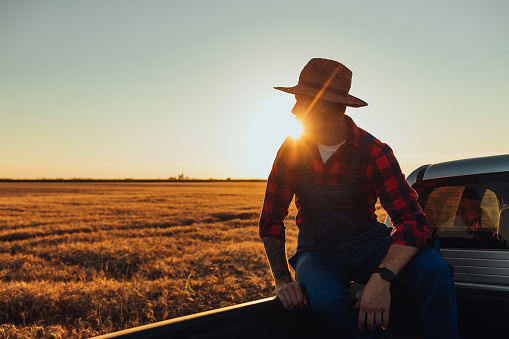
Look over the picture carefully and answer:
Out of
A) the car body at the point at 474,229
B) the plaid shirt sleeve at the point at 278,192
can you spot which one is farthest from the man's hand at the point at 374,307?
the plaid shirt sleeve at the point at 278,192

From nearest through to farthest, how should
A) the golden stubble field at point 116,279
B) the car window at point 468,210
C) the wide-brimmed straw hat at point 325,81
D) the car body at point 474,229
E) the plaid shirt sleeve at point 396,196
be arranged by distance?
the plaid shirt sleeve at point 396,196
the car body at point 474,229
the wide-brimmed straw hat at point 325,81
the car window at point 468,210
the golden stubble field at point 116,279

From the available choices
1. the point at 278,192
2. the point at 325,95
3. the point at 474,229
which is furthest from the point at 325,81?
the point at 474,229

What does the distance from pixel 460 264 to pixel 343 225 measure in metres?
0.79

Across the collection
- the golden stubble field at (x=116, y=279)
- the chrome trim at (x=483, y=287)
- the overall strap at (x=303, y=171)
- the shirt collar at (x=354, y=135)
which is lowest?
the golden stubble field at (x=116, y=279)

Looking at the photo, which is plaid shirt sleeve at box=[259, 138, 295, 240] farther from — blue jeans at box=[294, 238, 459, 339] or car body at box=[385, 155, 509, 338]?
car body at box=[385, 155, 509, 338]

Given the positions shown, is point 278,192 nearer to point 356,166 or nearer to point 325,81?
point 356,166

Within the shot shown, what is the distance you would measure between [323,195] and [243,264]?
5341mm

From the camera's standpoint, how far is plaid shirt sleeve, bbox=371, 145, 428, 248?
188 cm

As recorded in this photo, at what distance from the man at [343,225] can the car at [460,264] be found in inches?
4.5

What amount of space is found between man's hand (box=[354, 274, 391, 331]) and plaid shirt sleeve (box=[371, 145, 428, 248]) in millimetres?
286

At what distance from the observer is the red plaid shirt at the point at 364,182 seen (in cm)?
191

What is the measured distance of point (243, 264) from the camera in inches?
282

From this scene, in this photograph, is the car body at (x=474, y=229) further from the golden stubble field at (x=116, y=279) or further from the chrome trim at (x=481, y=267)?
the golden stubble field at (x=116, y=279)

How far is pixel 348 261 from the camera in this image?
206 centimetres
